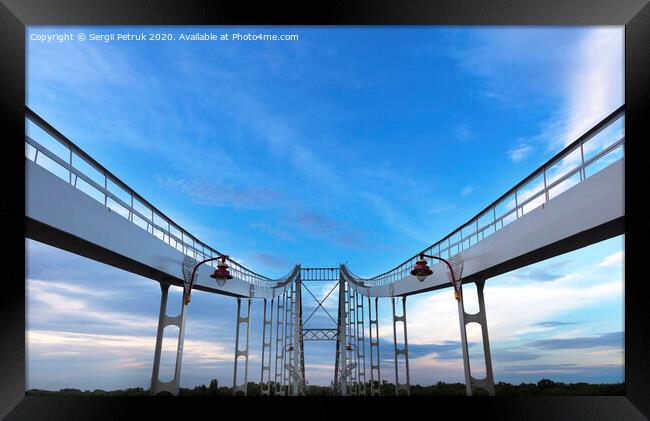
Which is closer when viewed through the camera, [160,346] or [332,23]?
[332,23]

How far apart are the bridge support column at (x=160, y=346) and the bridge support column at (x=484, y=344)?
27.6 ft

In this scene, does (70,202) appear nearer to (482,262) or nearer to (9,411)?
(9,411)

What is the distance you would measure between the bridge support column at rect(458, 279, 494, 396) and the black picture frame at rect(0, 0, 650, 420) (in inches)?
282

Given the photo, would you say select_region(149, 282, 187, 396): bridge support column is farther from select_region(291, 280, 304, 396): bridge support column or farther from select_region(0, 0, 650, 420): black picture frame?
select_region(291, 280, 304, 396): bridge support column

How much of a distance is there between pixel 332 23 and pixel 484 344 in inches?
421

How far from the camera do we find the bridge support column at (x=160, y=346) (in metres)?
14.3

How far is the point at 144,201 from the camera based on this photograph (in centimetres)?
1230

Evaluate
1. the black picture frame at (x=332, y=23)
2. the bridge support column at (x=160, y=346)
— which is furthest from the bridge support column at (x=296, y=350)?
the black picture frame at (x=332, y=23)

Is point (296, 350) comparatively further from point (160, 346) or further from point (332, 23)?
point (332, 23)

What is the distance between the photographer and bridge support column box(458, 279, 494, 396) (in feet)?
46.2

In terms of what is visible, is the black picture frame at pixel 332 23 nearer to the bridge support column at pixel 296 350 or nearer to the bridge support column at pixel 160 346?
the bridge support column at pixel 160 346

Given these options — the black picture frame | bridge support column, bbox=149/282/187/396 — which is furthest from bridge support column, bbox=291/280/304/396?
the black picture frame

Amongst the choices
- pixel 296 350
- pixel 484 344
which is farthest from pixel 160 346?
pixel 296 350

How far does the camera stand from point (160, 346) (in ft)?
47.8
